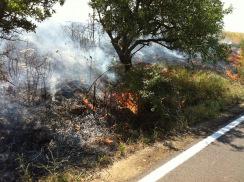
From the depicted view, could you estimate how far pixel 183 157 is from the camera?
759 centimetres

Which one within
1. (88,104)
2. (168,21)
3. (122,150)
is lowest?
(122,150)

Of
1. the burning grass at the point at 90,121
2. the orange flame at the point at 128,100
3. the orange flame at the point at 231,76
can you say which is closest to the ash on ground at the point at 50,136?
the burning grass at the point at 90,121

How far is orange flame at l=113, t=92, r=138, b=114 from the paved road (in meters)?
2.54

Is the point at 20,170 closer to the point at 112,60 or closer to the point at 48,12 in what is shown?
the point at 48,12

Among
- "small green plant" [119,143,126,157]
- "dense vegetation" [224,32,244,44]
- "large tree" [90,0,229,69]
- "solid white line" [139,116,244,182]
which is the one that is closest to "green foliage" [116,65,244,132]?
"solid white line" [139,116,244,182]

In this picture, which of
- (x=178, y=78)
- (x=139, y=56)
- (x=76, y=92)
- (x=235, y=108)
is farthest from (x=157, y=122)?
(x=139, y=56)

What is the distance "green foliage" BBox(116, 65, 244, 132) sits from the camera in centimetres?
1000

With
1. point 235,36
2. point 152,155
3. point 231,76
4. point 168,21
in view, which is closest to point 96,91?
point 168,21

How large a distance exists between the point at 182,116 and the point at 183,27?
332 cm

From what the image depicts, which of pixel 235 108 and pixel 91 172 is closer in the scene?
pixel 91 172

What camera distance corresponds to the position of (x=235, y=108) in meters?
11.7

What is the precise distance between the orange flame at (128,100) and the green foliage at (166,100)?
0.41 ft

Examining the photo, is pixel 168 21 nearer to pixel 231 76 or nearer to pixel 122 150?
pixel 122 150

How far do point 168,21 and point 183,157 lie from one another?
5.66 meters
